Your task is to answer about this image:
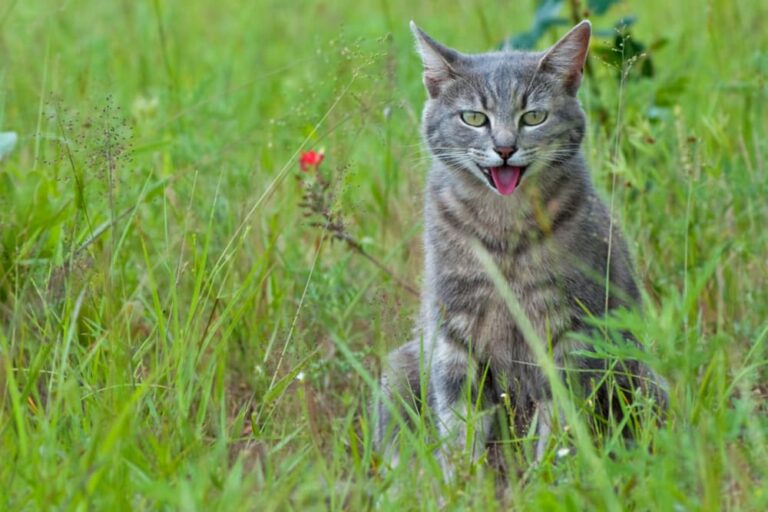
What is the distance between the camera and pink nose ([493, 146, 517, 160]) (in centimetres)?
351

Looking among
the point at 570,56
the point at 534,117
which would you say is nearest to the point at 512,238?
the point at 534,117

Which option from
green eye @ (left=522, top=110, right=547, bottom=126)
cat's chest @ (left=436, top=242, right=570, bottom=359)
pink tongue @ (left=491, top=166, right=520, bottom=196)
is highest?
green eye @ (left=522, top=110, right=547, bottom=126)

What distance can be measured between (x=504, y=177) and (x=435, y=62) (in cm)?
48

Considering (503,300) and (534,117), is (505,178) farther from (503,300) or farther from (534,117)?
(503,300)

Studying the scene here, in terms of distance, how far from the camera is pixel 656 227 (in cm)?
438

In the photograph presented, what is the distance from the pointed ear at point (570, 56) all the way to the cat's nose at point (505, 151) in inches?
12.8

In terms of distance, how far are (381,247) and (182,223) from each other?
80 cm

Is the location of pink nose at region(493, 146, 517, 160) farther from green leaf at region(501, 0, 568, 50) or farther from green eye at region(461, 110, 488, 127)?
green leaf at region(501, 0, 568, 50)

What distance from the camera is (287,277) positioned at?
13.7 feet

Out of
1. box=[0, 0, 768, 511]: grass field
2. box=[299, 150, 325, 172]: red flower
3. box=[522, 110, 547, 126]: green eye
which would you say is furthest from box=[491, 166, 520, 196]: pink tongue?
box=[299, 150, 325, 172]: red flower

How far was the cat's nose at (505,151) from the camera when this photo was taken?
11.5 ft

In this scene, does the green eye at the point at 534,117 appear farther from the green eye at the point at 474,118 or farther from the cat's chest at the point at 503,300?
the cat's chest at the point at 503,300

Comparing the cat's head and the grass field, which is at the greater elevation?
the cat's head

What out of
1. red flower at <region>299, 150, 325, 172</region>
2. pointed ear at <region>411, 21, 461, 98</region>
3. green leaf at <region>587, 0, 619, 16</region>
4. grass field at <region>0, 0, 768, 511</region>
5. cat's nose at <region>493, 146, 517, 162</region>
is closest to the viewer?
grass field at <region>0, 0, 768, 511</region>
